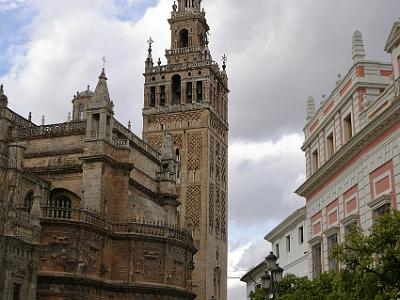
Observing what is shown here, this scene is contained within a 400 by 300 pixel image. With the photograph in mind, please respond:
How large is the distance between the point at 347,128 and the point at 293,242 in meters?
12.4

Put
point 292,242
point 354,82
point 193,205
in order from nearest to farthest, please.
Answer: point 354,82, point 292,242, point 193,205

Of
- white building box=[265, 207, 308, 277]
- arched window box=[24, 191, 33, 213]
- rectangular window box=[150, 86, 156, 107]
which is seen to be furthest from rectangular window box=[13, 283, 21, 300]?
rectangular window box=[150, 86, 156, 107]

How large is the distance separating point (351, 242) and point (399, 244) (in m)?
1.05

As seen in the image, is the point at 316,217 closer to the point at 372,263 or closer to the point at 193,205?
the point at 372,263

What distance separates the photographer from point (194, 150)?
60.0 m

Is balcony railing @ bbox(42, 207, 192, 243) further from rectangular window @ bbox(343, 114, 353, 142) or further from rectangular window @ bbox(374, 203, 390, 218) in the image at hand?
rectangular window @ bbox(374, 203, 390, 218)

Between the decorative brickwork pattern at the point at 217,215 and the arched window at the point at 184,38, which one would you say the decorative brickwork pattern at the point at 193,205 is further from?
the arched window at the point at 184,38

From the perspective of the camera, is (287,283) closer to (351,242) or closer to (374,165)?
(374,165)

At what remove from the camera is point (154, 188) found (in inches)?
1879

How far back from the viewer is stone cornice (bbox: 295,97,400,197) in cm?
1734


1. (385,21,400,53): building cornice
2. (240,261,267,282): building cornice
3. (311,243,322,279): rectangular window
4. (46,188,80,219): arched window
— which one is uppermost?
(46,188,80,219): arched window

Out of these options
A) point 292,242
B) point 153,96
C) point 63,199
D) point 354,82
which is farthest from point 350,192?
point 153,96

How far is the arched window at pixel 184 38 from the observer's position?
6735 cm

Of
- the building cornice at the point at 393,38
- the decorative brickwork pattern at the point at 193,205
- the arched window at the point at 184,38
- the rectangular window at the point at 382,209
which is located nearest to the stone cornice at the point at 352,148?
the rectangular window at the point at 382,209
